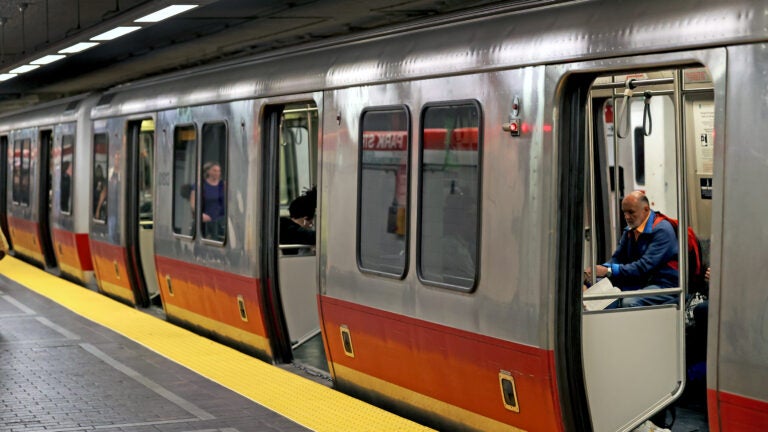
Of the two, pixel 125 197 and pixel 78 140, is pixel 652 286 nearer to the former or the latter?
pixel 125 197

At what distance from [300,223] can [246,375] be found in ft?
6.12

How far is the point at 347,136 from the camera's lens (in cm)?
788

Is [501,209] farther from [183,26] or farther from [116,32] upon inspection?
[183,26]

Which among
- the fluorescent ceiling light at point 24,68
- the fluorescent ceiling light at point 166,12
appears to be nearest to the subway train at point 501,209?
the fluorescent ceiling light at point 166,12

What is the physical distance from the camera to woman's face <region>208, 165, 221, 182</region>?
10320mm

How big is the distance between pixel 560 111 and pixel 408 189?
5.04 ft

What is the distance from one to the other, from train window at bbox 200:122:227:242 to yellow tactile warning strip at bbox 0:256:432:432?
3.49 ft

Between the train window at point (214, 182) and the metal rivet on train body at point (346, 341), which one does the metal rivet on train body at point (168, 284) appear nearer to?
the train window at point (214, 182)

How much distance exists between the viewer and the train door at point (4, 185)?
877 inches

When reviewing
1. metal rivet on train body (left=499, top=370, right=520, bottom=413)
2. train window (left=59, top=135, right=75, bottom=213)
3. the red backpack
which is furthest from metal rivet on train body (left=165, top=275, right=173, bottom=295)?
metal rivet on train body (left=499, top=370, right=520, bottom=413)

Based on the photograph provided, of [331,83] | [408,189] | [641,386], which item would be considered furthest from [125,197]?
[641,386]

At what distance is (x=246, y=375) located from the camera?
8.97m

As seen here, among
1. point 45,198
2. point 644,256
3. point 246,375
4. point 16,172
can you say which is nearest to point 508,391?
point 644,256

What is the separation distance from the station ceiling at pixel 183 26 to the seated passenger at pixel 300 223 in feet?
4.66
